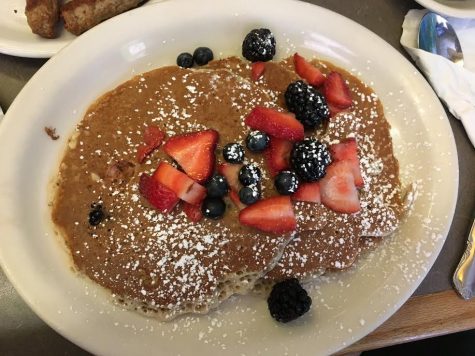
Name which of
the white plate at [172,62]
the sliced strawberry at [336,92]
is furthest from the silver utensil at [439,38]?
the sliced strawberry at [336,92]

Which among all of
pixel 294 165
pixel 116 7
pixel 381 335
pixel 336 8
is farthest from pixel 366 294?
pixel 116 7

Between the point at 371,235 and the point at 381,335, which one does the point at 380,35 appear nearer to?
the point at 371,235

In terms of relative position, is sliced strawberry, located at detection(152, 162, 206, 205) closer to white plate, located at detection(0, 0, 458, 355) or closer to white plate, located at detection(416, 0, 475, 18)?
Answer: white plate, located at detection(0, 0, 458, 355)

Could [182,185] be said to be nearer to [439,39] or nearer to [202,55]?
[202,55]

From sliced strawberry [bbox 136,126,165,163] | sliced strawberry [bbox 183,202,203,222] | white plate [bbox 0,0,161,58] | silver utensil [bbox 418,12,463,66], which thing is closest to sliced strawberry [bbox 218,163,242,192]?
sliced strawberry [bbox 183,202,203,222]

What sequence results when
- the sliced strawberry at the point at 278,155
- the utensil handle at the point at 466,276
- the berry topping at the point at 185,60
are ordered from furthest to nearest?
the berry topping at the point at 185,60 < the utensil handle at the point at 466,276 < the sliced strawberry at the point at 278,155

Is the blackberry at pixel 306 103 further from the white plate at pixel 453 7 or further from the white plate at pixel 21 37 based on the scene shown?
the white plate at pixel 21 37

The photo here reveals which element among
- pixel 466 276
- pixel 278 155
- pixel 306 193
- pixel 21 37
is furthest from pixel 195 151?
pixel 466 276
